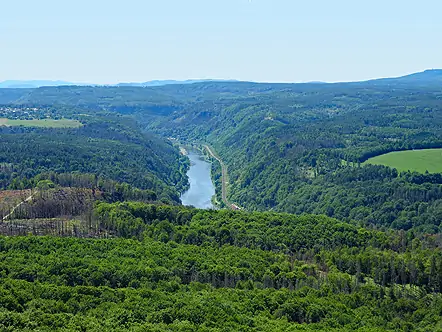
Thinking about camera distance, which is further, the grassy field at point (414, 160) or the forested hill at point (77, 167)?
the grassy field at point (414, 160)

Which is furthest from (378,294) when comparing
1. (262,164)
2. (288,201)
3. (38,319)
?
(262,164)

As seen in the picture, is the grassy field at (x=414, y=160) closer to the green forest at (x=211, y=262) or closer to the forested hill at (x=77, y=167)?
the green forest at (x=211, y=262)

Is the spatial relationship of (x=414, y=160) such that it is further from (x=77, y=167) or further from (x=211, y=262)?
(x=211, y=262)

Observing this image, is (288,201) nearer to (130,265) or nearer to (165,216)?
(165,216)

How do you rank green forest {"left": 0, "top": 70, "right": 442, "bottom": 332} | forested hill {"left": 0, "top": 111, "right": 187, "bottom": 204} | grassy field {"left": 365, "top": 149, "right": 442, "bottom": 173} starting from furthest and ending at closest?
grassy field {"left": 365, "top": 149, "right": 442, "bottom": 173} < forested hill {"left": 0, "top": 111, "right": 187, "bottom": 204} < green forest {"left": 0, "top": 70, "right": 442, "bottom": 332}

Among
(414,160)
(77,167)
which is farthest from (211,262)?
(414,160)

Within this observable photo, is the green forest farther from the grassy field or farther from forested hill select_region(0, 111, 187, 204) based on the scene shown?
the grassy field

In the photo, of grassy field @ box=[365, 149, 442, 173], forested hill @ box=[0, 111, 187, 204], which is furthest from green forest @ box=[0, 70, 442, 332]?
grassy field @ box=[365, 149, 442, 173]

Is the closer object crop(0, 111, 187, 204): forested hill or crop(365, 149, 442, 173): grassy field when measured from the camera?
crop(0, 111, 187, 204): forested hill

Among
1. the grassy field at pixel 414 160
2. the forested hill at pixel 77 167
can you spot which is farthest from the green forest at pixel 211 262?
the grassy field at pixel 414 160
